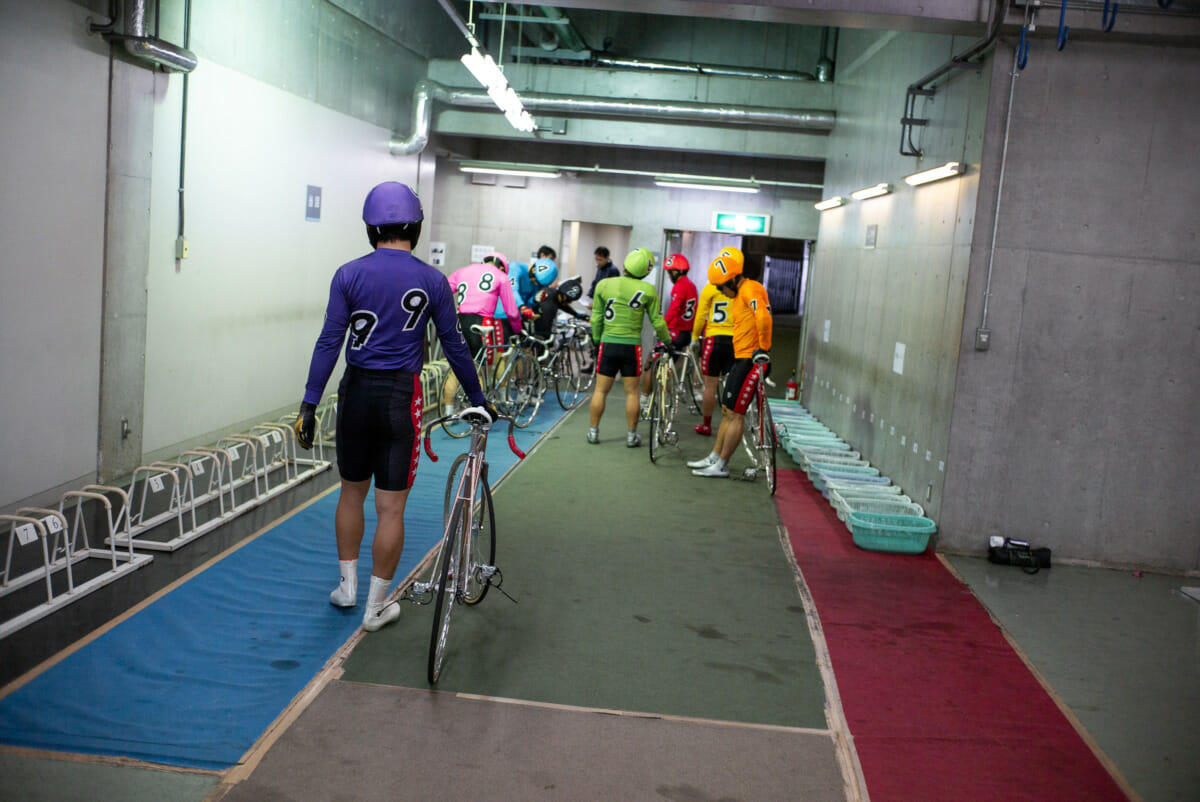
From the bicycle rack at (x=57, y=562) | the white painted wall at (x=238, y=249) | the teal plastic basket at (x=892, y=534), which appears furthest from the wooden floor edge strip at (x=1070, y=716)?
the white painted wall at (x=238, y=249)

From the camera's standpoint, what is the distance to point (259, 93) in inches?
320

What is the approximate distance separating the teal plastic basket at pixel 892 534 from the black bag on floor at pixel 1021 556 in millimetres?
409

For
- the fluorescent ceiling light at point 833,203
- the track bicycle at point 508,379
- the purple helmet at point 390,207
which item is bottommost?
the track bicycle at point 508,379

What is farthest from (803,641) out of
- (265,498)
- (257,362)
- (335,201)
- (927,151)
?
(335,201)

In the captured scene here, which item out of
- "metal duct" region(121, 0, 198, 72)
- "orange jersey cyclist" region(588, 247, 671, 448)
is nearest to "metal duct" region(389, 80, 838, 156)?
"orange jersey cyclist" region(588, 247, 671, 448)

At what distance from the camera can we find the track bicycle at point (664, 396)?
348 inches

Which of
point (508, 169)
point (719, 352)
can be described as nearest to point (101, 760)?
point (719, 352)

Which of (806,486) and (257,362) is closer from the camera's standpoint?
(806,486)

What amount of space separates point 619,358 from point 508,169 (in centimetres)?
664

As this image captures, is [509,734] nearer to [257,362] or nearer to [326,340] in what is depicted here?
[326,340]

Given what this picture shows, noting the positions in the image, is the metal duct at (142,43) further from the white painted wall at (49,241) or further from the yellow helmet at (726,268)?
the yellow helmet at (726,268)

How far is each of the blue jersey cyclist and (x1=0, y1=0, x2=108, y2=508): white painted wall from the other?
2543mm

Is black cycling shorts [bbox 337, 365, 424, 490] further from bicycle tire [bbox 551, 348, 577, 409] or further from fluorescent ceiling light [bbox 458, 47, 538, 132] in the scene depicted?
bicycle tire [bbox 551, 348, 577, 409]

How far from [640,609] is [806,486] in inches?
147
